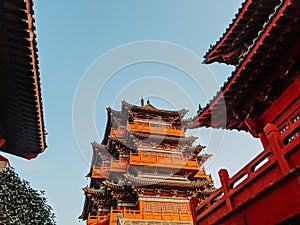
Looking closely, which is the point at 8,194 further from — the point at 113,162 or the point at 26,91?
the point at 113,162

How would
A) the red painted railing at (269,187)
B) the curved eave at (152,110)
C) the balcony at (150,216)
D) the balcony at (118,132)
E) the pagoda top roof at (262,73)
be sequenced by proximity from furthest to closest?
the curved eave at (152,110), the balcony at (118,132), the balcony at (150,216), the pagoda top roof at (262,73), the red painted railing at (269,187)

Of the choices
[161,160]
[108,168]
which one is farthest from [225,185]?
[108,168]

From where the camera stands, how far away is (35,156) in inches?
328

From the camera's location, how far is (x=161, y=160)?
23797mm

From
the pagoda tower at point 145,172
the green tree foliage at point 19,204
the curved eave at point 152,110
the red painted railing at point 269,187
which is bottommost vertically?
the red painted railing at point 269,187

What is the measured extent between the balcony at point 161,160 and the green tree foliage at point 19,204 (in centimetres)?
1447

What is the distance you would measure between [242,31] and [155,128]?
66.1ft

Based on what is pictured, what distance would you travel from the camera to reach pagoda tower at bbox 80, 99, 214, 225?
773 inches

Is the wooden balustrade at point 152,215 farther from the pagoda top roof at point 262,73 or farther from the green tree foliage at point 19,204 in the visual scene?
the pagoda top roof at point 262,73

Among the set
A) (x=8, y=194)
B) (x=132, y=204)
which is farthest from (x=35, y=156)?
(x=132, y=204)

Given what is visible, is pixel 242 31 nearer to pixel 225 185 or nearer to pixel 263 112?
pixel 263 112

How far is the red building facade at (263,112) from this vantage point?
4.50 metres

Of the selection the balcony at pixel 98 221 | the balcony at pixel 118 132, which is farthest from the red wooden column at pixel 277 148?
the balcony at pixel 118 132

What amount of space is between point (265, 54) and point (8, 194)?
26.0ft
